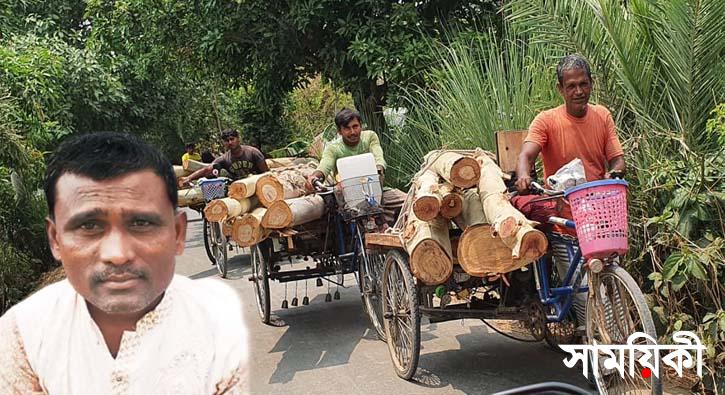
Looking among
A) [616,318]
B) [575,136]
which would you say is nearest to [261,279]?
[575,136]

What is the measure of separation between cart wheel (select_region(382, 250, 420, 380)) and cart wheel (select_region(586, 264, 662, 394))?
1.21 m

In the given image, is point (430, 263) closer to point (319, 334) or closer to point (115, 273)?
point (319, 334)

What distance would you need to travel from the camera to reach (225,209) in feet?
19.5

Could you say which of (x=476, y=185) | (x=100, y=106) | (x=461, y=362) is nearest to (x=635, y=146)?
(x=476, y=185)

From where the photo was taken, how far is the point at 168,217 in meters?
1.34

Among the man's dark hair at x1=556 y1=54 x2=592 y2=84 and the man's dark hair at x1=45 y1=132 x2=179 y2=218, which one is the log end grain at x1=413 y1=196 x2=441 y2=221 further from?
the man's dark hair at x1=45 y1=132 x2=179 y2=218

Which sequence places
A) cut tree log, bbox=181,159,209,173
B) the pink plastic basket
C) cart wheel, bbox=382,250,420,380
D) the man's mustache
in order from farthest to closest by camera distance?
cut tree log, bbox=181,159,209,173 < cart wheel, bbox=382,250,420,380 < the pink plastic basket < the man's mustache

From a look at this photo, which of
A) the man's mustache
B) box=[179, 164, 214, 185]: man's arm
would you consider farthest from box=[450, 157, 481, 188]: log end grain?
box=[179, 164, 214, 185]: man's arm

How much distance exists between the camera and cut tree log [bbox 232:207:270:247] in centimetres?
602

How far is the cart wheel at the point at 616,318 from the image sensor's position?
12.3ft

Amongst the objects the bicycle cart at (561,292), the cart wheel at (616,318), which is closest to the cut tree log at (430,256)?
the bicycle cart at (561,292)

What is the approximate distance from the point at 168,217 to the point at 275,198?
482 centimetres

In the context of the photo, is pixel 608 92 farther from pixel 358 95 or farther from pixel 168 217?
pixel 358 95

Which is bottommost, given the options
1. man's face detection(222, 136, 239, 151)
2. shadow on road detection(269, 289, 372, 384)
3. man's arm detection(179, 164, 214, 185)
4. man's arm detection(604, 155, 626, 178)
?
shadow on road detection(269, 289, 372, 384)
